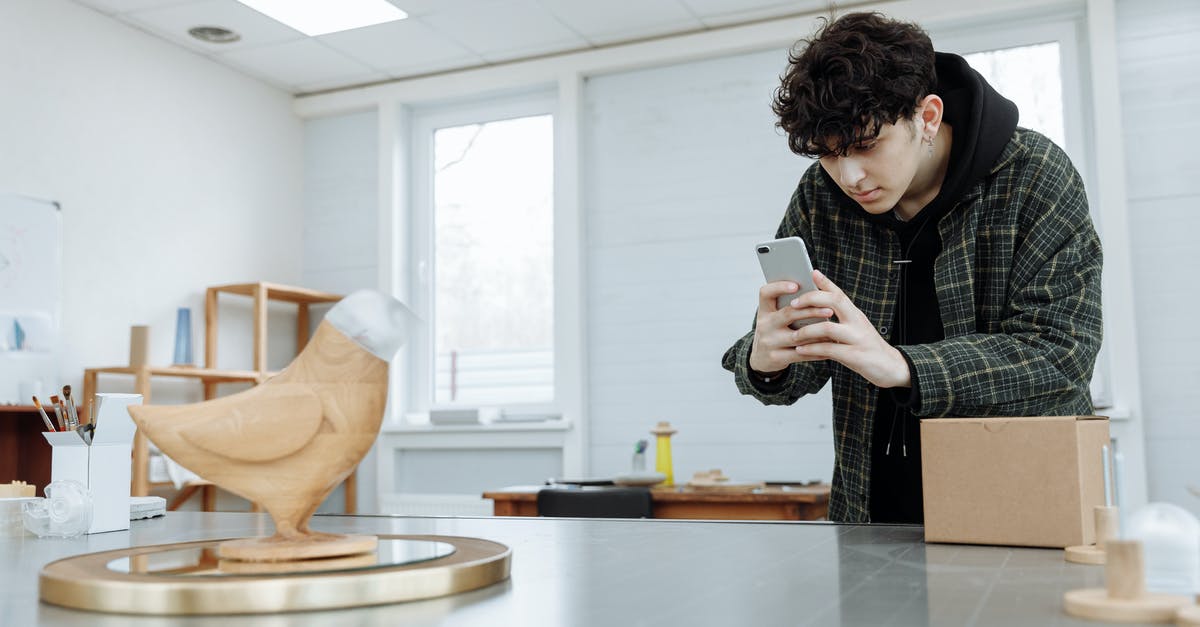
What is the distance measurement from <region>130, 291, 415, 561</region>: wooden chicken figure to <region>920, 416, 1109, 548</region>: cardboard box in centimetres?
61

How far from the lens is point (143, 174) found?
15.6 feet

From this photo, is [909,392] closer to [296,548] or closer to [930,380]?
[930,380]

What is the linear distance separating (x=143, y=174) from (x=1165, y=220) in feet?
14.6

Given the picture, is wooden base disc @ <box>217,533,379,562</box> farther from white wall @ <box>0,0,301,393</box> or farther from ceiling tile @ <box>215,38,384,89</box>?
ceiling tile @ <box>215,38,384,89</box>

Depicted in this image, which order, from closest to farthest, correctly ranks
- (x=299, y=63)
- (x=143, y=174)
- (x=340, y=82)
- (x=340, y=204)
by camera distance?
1. (x=143, y=174)
2. (x=299, y=63)
3. (x=340, y=82)
4. (x=340, y=204)

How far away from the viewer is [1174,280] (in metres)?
4.07

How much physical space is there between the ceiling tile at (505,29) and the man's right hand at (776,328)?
341 cm

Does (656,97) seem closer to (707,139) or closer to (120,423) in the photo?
(707,139)

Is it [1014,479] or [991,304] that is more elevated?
[991,304]

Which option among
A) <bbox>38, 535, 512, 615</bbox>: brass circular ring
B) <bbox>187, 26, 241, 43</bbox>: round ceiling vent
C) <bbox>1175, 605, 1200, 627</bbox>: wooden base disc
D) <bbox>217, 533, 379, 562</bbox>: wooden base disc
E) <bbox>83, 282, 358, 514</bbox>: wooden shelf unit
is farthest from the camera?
<bbox>187, 26, 241, 43</bbox>: round ceiling vent

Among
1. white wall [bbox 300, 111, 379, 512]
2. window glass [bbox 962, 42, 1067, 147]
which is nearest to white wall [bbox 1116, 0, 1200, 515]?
window glass [bbox 962, 42, 1067, 147]

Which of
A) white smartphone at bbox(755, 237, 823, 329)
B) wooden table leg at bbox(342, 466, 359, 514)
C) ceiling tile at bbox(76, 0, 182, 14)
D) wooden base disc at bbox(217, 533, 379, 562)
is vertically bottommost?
wooden table leg at bbox(342, 466, 359, 514)

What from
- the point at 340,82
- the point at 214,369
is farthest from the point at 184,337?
the point at 340,82

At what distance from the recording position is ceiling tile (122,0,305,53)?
4496 millimetres
